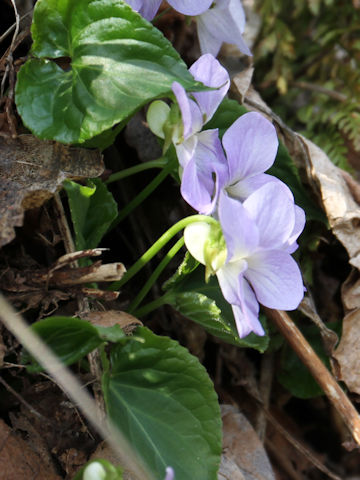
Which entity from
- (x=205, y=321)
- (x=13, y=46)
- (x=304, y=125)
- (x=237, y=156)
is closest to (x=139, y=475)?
(x=205, y=321)

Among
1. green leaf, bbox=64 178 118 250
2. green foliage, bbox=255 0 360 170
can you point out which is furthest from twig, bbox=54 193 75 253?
green foliage, bbox=255 0 360 170

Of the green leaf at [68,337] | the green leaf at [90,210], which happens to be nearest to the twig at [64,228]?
the green leaf at [90,210]

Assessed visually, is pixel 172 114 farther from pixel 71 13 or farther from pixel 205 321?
pixel 205 321

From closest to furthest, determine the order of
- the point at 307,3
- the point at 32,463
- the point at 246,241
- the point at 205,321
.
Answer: the point at 246,241 < the point at 32,463 < the point at 205,321 < the point at 307,3

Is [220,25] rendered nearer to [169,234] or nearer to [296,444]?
[169,234]

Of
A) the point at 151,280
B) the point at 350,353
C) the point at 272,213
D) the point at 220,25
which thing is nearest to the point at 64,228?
the point at 151,280

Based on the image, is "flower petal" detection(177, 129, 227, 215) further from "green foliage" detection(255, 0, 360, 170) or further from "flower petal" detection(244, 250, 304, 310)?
"green foliage" detection(255, 0, 360, 170)

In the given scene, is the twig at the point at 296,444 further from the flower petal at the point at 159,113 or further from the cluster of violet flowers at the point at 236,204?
the flower petal at the point at 159,113
